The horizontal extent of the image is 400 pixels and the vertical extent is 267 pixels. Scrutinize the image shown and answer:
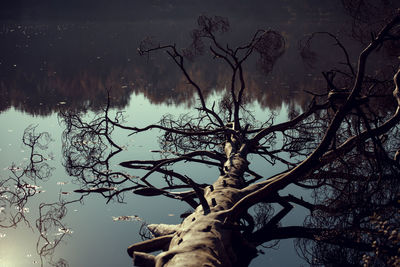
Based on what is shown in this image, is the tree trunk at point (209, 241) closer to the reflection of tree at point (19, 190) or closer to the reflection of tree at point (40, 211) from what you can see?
the reflection of tree at point (40, 211)

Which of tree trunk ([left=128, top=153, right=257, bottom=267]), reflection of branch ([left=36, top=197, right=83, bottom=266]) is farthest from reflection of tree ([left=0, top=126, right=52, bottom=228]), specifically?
tree trunk ([left=128, top=153, right=257, bottom=267])

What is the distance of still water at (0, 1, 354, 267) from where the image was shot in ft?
18.5

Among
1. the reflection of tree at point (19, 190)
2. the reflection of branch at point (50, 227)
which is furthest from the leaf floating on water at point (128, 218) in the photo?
the reflection of tree at point (19, 190)

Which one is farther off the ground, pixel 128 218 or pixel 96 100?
pixel 96 100

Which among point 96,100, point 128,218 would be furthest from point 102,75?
point 128,218

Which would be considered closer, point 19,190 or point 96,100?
point 19,190

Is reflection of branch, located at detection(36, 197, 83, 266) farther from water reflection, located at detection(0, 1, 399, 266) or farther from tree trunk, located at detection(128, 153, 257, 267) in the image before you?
tree trunk, located at detection(128, 153, 257, 267)

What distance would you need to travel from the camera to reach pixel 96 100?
1619 cm

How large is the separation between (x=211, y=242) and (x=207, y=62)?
77.6 ft

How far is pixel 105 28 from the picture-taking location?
47.9 m

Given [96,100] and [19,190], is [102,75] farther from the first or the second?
[19,190]

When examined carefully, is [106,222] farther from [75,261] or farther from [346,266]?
[346,266]

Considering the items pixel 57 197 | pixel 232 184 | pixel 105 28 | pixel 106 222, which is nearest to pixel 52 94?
pixel 57 197

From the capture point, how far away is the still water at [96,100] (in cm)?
562
